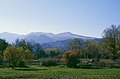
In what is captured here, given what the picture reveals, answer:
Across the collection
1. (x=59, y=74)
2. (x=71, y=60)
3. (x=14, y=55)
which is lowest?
(x=59, y=74)

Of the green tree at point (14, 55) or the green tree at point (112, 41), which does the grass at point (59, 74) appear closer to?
the green tree at point (14, 55)

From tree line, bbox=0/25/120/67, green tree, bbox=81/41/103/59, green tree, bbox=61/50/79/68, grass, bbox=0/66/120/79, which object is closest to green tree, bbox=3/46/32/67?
tree line, bbox=0/25/120/67

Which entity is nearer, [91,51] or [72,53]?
[72,53]

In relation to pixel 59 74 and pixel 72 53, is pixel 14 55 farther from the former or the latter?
pixel 59 74

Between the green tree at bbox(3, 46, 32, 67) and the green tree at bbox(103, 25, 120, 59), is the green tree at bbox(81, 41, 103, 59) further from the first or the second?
the green tree at bbox(3, 46, 32, 67)

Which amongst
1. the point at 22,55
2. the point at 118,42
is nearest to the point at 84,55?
the point at 118,42

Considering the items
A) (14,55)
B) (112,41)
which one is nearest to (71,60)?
(14,55)

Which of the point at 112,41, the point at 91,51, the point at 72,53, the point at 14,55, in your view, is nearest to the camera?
the point at 14,55

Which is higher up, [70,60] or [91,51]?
[91,51]

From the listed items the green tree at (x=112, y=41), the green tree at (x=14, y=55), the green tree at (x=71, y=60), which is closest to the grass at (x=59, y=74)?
the green tree at (x=14, y=55)

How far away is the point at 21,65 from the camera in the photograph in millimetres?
92438

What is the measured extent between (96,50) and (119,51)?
27.9m

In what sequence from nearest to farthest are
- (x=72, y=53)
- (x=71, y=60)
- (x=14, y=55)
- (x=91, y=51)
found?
(x=14, y=55) < (x=71, y=60) < (x=72, y=53) < (x=91, y=51)

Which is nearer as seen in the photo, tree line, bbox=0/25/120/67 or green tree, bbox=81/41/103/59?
tree line, bbox=0/25/120/67
